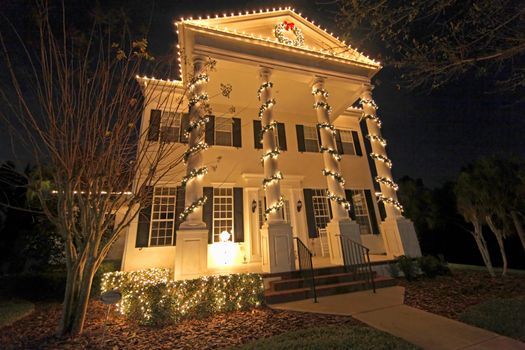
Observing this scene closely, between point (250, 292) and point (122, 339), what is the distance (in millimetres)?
2416

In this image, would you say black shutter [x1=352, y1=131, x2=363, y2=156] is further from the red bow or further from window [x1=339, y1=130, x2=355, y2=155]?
the red bow

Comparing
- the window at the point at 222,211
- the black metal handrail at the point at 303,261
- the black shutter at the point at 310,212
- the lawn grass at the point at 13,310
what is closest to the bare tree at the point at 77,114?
the lawn grass at the point at 13,310

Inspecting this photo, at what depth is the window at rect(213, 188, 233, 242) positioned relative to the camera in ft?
28.3

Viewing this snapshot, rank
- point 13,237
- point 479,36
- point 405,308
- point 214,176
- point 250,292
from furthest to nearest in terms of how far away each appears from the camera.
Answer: point 13,237 < point 214,176 < point 250,292 < point 405,308 < point 479,36

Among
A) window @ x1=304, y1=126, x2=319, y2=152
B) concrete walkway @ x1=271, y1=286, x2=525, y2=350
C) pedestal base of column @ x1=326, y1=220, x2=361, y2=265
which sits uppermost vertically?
window @ x1=304, y1=126, x2=319, y2=152

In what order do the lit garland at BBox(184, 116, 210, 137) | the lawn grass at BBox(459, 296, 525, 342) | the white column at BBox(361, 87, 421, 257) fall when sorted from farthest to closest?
the white column at BBox(361, 87, 421, 257), the lit garland at BBox(184, 116, 210, 137), the lawn grass at BBox(459, 296, 525, 342)

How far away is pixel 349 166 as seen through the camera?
1123 cm

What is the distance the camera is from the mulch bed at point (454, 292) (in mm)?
4438

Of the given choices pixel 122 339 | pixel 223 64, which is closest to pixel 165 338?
pixel 122 339

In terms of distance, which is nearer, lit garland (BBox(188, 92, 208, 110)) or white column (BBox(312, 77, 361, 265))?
lit garland (BBox(188, 92, 208, 110))

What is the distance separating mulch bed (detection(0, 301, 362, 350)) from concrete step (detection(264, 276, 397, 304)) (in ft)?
1.52

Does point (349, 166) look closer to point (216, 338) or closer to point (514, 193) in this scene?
point (514, 193)

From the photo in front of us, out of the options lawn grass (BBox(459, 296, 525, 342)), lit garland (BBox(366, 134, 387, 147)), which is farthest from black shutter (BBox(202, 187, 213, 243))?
lawn grass (BBox(459, 296, 525, 342))

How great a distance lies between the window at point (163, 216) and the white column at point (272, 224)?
3.78 meters
